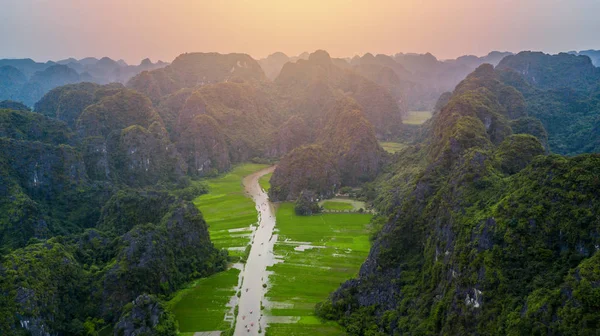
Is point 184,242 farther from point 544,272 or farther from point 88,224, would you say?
point 544,272

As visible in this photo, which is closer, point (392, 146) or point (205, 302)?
point (205, 302)

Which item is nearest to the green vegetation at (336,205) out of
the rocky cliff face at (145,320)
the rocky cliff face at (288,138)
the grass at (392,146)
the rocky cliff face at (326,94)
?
the rocky cliff face at (145,320)

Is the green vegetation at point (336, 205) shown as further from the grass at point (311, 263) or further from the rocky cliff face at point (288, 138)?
the rocky cliff face at point (288, 138)

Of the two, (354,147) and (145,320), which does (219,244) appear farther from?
(354,147)

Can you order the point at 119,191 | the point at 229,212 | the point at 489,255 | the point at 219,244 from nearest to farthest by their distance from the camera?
the point at 489,255 → the point at 219,244 → the point at 119,191 → the point at 229,212

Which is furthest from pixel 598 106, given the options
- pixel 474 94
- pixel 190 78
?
pixel 190 78

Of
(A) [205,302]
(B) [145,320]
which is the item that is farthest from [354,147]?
(B) [145,320]

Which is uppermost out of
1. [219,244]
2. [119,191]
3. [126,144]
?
[126,144]
